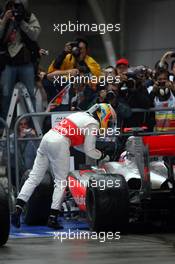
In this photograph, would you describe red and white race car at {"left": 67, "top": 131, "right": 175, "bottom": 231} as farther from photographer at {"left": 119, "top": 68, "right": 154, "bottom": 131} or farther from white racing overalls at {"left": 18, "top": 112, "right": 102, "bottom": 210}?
photographer at {"left": 119, "top": 68, "right": 154, "bottom": 131}

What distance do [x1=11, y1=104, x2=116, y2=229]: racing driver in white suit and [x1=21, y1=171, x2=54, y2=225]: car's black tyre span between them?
0.53 meters

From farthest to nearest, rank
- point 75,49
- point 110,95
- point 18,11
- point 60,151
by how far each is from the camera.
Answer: point 75,49 < point 18,11 < point 110,95 < point 60,151

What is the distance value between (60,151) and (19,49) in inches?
116

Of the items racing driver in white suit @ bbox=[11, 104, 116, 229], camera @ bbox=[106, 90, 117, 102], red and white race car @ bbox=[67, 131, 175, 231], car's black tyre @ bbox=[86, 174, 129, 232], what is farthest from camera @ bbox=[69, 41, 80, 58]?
car's black tyre @ bbox=[86, 174, 129, 232]

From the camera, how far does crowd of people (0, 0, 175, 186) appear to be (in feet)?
49.9

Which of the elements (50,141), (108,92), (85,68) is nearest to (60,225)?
(50,141)

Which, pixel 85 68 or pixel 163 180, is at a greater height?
pixel 85 68

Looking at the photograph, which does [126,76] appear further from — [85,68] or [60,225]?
[60,225]

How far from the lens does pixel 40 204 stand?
13836 mm

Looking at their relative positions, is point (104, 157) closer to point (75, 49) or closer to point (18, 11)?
point (75, 49)

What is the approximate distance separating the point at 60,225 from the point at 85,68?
327cm

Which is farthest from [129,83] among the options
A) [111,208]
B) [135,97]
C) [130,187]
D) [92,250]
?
[92,250]

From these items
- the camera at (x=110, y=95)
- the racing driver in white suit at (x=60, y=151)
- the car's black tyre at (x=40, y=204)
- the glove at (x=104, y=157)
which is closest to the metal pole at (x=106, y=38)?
the camera at (x=110, y=95)

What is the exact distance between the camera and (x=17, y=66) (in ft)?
50.5
